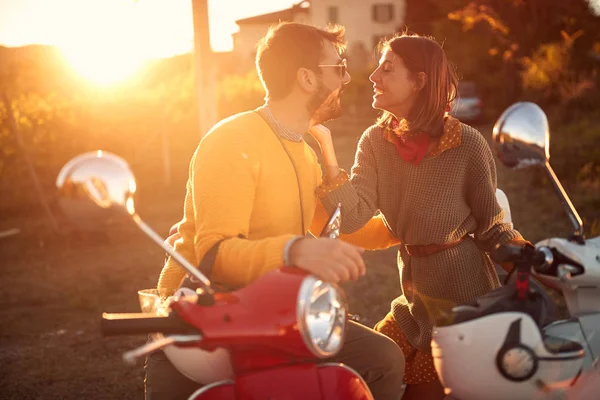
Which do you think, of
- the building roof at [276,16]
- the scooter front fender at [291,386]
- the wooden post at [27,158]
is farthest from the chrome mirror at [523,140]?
the building roof at [276,16]

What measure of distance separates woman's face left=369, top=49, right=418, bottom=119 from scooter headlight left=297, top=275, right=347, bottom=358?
3.77 ft

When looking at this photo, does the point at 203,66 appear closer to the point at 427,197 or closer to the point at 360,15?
the point at 427,197

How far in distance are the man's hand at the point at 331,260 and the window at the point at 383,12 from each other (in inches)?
1973

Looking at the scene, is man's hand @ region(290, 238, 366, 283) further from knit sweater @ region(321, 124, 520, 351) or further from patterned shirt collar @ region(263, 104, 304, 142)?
knit sweater @ region(321, 124, 520, 351)

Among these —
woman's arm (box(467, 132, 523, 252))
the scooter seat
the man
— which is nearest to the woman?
woman's arm (box(467, 132, 523, 252))

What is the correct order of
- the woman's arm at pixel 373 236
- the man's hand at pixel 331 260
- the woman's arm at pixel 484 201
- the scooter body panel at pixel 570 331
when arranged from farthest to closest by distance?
the woman's arm at pixel 373 236 → the woman's arm at pixel 484 201 → the scooter body panel at pixel 570 331 → the man's hand at pixel 331 260

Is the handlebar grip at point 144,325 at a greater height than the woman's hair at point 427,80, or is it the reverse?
the woman's hair at point 427,80

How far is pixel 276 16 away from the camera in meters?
52.7

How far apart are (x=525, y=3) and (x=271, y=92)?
2654 centimetres

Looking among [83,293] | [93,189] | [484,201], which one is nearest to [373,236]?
[484,201]

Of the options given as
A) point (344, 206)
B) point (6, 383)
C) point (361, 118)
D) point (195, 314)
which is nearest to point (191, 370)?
point (195, 314)

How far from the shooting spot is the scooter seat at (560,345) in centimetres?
165

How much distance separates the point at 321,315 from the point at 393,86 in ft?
4.07

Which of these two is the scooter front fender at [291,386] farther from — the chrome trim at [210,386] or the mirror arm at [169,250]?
the mirror arm at [169,250]
